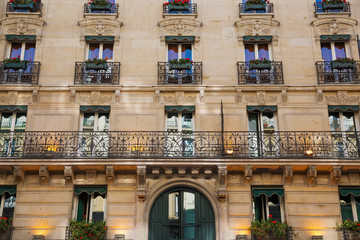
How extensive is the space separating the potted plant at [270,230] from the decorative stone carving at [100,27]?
899 cm

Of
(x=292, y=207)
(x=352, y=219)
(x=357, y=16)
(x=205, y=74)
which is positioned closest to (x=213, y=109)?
(x=205, y=74)

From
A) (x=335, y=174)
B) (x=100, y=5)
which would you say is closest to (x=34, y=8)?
(x=100, y=5)

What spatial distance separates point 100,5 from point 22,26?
327 cm

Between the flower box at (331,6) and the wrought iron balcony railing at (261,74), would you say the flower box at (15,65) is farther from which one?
the flower box at (331,6)

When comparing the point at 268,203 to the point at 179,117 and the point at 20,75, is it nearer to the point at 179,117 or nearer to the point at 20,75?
the point at 179,117

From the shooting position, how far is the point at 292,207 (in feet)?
46.7

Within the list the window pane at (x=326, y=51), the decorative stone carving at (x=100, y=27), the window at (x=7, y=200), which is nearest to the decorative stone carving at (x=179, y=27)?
the decorative stone carving at (x=100, y=27)

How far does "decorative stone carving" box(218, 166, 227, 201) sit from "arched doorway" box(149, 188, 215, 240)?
603 millimetres

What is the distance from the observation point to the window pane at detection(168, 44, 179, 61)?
665 inches

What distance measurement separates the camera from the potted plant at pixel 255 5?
56.6ft

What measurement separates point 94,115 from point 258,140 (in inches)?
247

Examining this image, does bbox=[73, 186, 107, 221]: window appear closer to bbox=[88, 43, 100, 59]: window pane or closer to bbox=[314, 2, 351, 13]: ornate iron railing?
bbox=[88, 43, 100, 59]: window pane

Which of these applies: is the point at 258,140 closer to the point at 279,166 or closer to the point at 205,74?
the point at 279,166

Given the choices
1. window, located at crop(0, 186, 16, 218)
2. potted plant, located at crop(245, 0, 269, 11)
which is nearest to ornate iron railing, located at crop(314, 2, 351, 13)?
potted plant, located at crop(245, 0, 269, 11)
